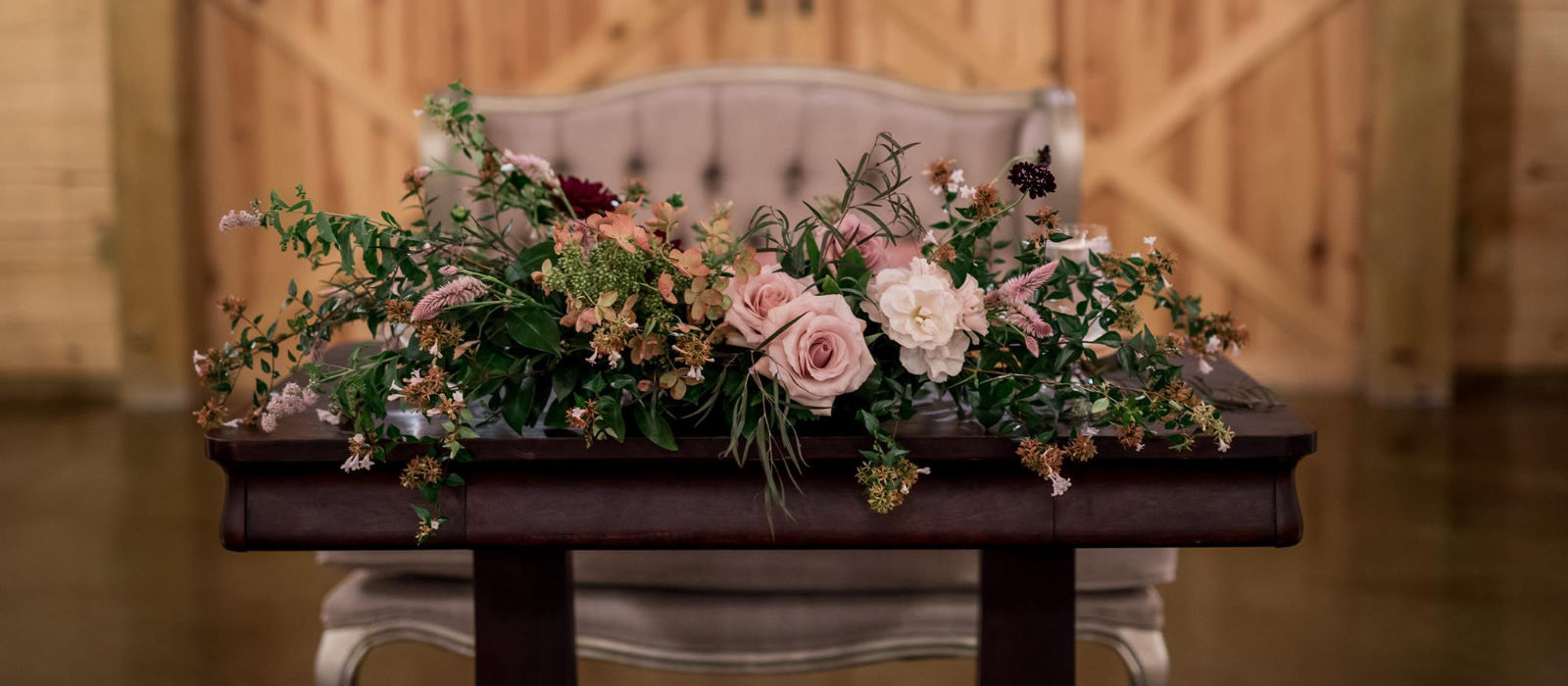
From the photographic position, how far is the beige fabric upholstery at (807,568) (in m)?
1.67

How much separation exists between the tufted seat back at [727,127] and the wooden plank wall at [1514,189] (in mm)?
2287

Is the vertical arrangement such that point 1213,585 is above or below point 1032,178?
below

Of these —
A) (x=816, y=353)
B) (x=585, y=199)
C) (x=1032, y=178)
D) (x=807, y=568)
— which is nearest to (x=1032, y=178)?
(x=1032, y=178)

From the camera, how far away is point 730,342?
1014mm

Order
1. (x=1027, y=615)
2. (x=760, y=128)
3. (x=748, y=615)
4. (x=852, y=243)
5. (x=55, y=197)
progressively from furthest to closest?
(x=55, y=197) → (x=760, y=128) → (x=748, y=615) → (x=1027, y=615) → (x=852, y=243)

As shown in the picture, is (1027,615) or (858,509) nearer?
(858,509)

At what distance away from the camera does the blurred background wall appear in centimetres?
396

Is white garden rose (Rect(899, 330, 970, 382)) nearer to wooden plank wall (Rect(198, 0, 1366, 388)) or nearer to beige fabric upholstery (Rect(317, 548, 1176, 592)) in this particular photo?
beige fabric upholstery (Rect(317, 548, 1176, 592))

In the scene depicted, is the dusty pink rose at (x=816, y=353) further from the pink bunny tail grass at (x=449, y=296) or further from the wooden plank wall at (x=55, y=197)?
the wooden plank wall at (x=55, y=197)

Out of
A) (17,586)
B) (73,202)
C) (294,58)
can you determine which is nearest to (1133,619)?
(17,586)

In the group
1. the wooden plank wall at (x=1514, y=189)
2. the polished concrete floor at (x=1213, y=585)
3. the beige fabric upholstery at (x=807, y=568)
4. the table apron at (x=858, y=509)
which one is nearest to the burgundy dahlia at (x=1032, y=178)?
the table apron at (x=858, y=509)

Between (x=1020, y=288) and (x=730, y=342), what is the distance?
8.8 inches

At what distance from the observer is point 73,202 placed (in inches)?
165

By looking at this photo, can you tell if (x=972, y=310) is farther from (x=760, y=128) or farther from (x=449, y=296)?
(x=760, y=128)
